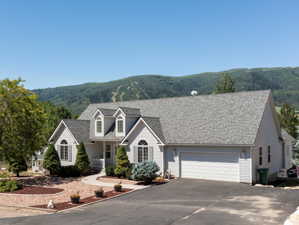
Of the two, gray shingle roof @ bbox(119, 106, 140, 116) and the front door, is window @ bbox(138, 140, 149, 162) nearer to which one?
gray shingle roof @ bbox(119, 106, 140, 116)

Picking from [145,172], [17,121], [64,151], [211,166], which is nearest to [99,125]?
[64,151]

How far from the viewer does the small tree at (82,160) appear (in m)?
30.9

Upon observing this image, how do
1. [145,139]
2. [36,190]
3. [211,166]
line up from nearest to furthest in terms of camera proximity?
[36,190] → [211,166] → [145,139]

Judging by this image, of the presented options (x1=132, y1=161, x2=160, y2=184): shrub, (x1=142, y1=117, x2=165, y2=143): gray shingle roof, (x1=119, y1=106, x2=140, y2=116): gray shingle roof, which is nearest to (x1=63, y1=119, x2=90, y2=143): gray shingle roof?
(x1=119, y1=106, x2=140, y2=116): gray shingle roof

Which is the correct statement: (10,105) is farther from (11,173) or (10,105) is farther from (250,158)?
(250,158)

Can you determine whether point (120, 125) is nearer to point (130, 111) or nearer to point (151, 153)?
point (130, 111)

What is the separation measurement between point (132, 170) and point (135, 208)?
910cm

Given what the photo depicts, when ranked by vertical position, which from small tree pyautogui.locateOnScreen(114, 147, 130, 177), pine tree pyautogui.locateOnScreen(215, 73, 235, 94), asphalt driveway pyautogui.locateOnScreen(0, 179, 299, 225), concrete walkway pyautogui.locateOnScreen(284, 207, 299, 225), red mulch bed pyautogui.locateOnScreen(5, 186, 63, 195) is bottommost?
red mulch bed pyautogui.locateOnScreen(5, 186, 63, 195)

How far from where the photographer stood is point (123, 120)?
104 feet

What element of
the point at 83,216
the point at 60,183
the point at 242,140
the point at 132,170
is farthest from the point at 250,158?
the point at 60,183

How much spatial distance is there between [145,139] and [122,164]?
3168 mm

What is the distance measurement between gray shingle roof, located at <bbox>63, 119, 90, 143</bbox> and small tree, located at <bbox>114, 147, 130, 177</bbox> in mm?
6764

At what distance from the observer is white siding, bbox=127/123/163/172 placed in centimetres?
2839

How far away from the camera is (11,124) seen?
26.1m
